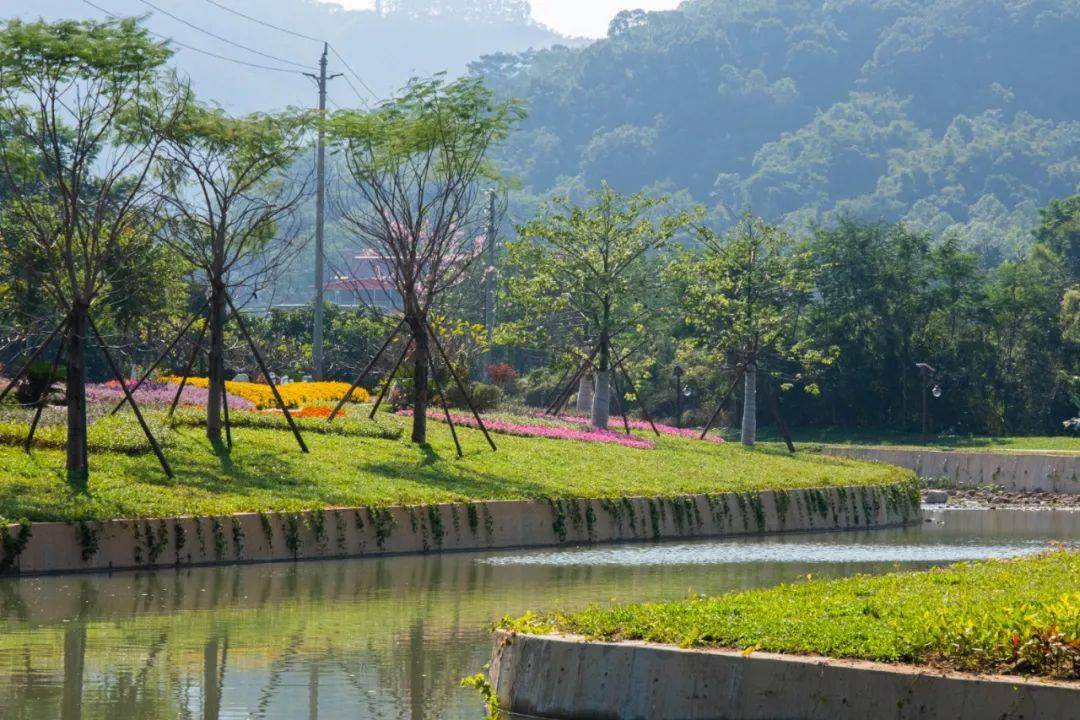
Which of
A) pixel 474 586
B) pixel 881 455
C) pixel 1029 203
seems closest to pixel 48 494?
pixel 474 586

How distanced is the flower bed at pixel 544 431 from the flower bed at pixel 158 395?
424cm

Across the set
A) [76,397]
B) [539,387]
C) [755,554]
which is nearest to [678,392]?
[539,387]

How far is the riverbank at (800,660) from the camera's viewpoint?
33.4ft

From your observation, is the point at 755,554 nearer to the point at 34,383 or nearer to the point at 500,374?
the point at 34,383

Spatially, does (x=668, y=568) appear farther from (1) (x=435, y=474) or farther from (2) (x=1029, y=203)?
(2) (x=1029, y=203)

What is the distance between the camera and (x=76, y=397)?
25.3m

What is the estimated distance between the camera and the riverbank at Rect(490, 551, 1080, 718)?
10.2 m

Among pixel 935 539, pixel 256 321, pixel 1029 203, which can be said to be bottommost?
pixel 935 539

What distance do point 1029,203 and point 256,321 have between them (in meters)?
145

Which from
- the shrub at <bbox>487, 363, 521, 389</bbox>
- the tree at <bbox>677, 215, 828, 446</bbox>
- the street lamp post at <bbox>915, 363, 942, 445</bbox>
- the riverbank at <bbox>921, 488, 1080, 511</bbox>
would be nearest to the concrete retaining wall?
the riverbank at <bbox>921, 488, 1080, 511</bbox>

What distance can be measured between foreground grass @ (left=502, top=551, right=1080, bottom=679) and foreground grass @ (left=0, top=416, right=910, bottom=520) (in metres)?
11.7

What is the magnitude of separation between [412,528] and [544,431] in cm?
1546

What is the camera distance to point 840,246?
7525 cm

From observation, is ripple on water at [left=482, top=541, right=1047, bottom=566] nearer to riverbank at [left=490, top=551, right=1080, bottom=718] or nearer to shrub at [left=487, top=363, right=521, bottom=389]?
riverbank at [left=490, top=551, right=1080, bottom=718]
